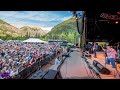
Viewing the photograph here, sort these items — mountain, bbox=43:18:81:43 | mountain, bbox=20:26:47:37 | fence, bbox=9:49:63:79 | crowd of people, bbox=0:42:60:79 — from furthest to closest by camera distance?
mountain, bbox=43:18:81:43 → mountain, bbox=20:26:47:37 → crowd of people, bbox=0:42:60:79 → fence, bbox=9:49:63:79

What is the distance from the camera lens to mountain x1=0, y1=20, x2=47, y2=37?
15.7 feet

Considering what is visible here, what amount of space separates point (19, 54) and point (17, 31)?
2.23 feet

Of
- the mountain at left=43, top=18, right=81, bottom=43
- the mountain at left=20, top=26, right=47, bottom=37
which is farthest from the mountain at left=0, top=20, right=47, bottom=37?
the mountain at left=43, top=18, right=81, bottom=43

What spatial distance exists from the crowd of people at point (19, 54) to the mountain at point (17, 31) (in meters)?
0.23

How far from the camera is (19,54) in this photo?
5.43 m

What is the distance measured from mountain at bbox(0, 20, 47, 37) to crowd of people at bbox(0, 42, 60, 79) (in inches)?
9.1

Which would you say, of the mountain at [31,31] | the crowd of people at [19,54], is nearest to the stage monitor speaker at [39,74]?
the crowd of people at [19,54]

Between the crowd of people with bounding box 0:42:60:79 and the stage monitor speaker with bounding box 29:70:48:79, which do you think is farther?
the crowd of people with bounding box 0:42:60:79

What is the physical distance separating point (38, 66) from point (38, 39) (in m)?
0.69

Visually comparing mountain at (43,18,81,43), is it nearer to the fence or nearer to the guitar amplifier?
the fence

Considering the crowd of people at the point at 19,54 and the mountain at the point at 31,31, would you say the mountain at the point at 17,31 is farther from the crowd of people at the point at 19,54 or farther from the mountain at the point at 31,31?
the crowd of people at the point at 19,54
